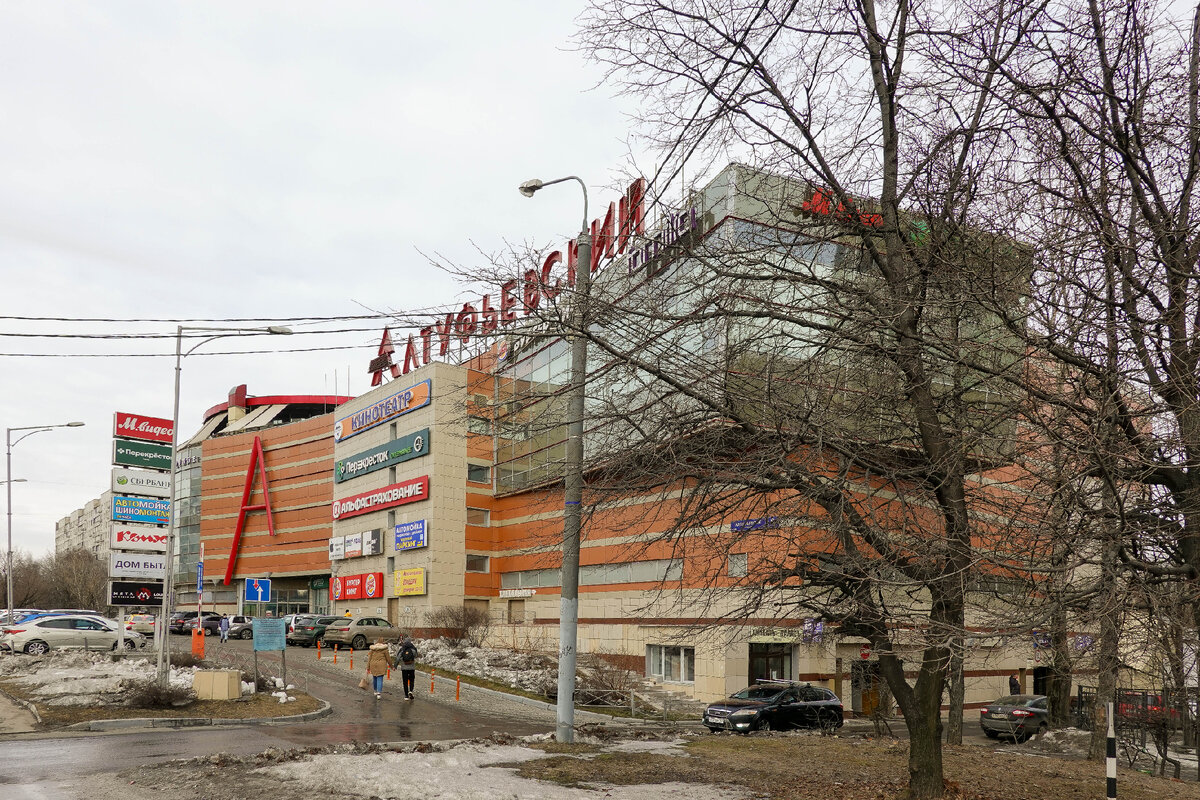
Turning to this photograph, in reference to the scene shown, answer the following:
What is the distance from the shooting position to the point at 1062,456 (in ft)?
26.8

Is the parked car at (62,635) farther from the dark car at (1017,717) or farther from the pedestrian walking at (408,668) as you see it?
the dark car at (1017,717)

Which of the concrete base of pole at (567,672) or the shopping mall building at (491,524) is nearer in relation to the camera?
the shopping mall building at (491,524)

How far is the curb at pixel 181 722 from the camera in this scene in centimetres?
1745

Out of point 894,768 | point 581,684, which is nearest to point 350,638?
point 581,684

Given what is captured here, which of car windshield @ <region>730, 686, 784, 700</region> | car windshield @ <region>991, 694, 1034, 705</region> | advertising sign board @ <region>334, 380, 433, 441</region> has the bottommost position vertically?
car windshield @ <region>991, 694, 1034, 705</region>

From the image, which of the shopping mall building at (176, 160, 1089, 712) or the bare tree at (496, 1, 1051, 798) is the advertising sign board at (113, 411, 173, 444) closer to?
the shopping mall building at (176, 160, 1089, 712)

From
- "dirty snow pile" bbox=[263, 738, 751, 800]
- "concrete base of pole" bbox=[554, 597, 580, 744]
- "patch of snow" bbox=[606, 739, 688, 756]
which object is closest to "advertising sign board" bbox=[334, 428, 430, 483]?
"patch of snow" bbox=[606, 739, 688, 756]

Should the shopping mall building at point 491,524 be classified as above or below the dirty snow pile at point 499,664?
above

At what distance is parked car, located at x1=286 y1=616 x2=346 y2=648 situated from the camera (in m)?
42.3

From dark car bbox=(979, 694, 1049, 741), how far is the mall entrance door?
258 inches

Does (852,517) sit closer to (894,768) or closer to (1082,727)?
(894,768)

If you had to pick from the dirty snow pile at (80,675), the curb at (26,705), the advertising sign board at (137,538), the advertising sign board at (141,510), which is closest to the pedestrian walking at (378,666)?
the dirty snow pile at (80,675)

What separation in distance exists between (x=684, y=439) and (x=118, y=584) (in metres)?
18.2

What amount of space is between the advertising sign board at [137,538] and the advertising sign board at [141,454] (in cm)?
153
